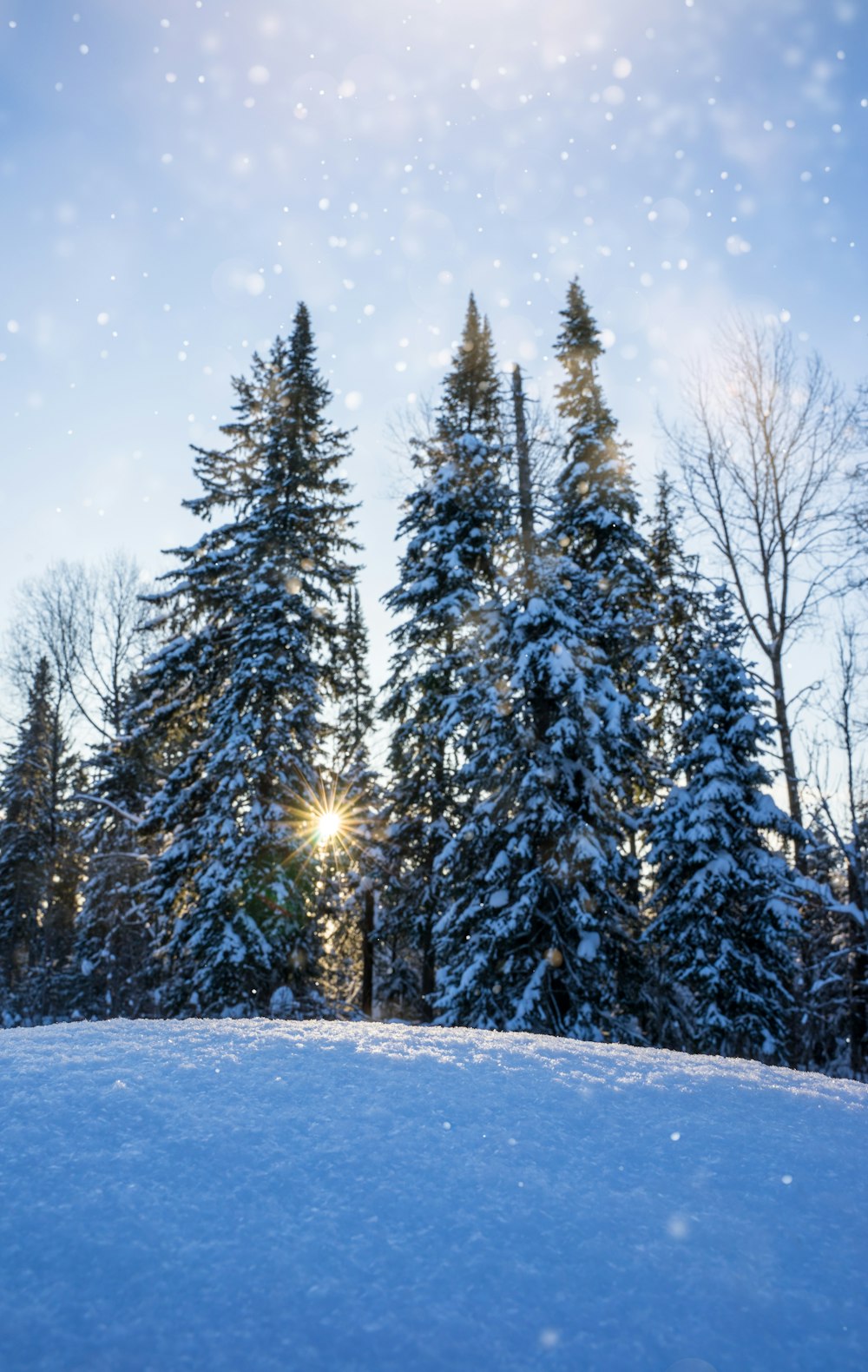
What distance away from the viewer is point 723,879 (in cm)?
1395

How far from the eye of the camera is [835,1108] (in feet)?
9.98

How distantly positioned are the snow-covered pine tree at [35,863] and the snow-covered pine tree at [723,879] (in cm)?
1864

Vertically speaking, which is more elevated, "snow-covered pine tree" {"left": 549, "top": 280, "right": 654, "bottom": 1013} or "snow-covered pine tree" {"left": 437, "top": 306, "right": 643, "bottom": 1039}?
"snow-covered pine tree" {"left": 549, "top": 280, "right": 654, "bottom": 1013}

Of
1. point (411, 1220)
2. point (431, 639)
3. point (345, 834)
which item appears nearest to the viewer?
point (411, 1220)

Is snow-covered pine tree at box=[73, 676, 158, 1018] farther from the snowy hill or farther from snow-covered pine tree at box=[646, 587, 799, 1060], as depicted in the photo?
the snowy hill

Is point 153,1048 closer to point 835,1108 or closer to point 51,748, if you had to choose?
point 835,1108

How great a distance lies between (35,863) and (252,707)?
69.4ft

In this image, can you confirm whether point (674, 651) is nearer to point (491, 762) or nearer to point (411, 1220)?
point (491, 762)

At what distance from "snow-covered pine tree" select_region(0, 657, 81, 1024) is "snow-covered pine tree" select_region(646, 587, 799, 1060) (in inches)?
734

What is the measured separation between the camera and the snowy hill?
1457mm

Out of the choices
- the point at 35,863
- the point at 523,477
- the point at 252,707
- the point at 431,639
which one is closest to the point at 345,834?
the point at 252,707

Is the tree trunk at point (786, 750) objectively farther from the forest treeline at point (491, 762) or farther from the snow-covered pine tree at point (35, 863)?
the snow-covered pine tree at point (35, 863)

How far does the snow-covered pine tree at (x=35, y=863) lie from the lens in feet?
80.9

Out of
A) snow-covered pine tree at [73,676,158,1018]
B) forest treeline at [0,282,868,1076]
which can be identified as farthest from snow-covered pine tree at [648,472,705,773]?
snow-covered pine tree at [73,676,158,1018]
